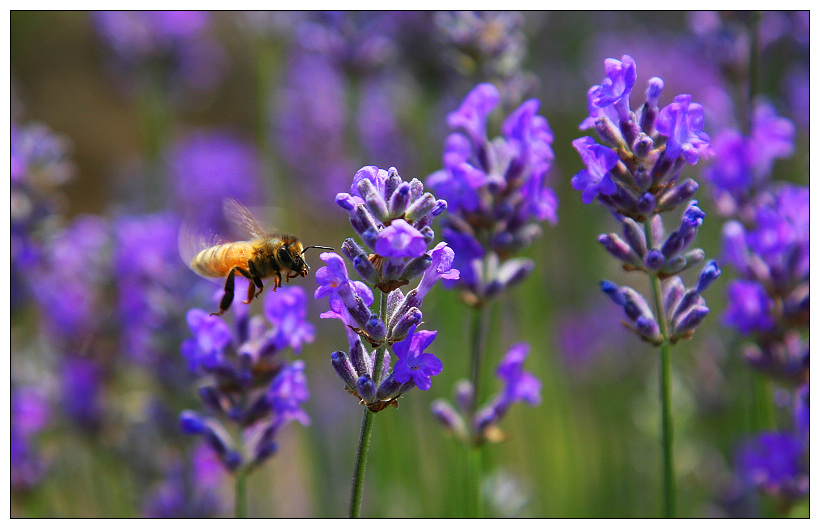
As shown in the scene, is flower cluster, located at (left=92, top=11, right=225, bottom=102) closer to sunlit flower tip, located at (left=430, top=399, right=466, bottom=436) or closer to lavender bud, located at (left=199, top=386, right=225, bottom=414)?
lavender bud, located at (left=199, top=386, right=225, bottom=414)

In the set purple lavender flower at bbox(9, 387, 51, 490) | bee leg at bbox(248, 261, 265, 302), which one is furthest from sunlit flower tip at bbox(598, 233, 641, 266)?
purple lavender flower at bbox(9, 387, 51, 490)

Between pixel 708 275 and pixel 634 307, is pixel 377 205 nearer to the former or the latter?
pixel 634 307

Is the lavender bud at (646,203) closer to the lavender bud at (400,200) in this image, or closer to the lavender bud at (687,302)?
the lavender bud at (687,302)

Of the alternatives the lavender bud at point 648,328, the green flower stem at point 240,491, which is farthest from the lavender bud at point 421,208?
the green flower stem at point 240,491

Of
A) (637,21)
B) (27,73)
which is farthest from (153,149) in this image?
(27,73)

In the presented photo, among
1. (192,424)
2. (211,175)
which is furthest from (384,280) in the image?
(211,175)
